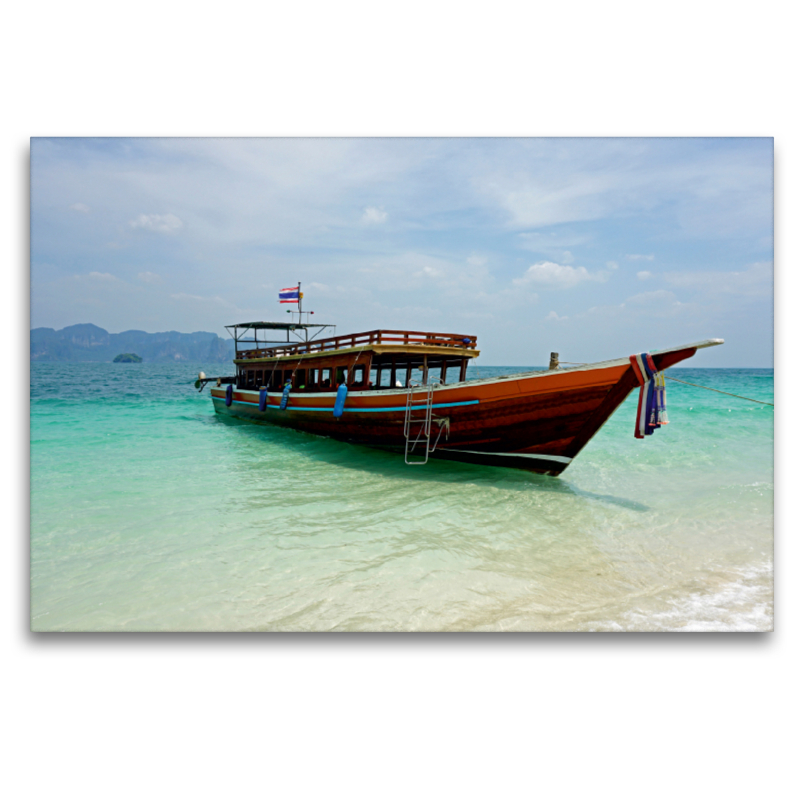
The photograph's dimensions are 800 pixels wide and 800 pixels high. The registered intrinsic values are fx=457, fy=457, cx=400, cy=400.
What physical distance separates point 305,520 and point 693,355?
552 cm

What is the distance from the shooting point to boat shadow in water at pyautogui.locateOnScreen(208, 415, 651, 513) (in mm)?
7863

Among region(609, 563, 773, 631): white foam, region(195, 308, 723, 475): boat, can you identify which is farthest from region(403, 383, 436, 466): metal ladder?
region(609, 563, 773, 631): white foam

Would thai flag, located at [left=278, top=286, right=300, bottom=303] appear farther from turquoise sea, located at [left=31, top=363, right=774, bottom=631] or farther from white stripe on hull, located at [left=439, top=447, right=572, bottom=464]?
white stripe on hull, located at [left=439, top=447, right=572, bottom=464]

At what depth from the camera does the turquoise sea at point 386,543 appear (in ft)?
13.3

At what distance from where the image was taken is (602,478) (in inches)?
354

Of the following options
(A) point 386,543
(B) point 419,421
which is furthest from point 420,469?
(A) point 386,543

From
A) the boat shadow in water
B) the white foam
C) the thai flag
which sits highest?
the thai flag

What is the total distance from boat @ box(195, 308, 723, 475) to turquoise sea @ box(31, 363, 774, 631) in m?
0.55

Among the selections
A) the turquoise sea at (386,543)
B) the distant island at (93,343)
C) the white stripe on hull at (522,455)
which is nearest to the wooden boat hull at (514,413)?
the white stripe on hull at (522,455)

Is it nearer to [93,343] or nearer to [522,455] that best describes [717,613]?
[522,455]
